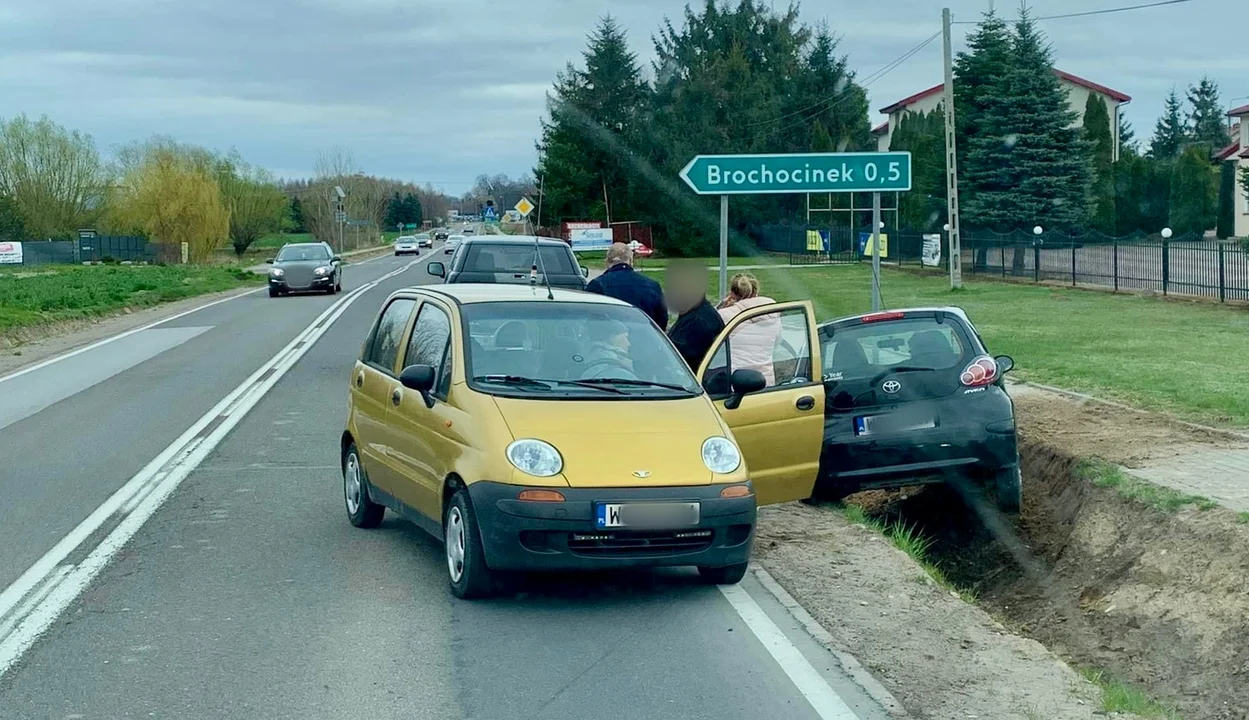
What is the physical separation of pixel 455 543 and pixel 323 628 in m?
0.84

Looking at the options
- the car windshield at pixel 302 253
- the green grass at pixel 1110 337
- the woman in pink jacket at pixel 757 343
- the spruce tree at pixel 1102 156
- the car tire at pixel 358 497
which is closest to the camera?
the car tire at pixel 358 497

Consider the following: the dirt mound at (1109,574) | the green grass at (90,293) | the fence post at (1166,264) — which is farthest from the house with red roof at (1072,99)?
the dirt mound at (1109,574)

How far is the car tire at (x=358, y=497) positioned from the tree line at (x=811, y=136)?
3794 centimetres

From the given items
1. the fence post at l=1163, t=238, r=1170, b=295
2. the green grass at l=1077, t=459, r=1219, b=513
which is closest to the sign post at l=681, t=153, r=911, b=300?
the green grass at l=1077, t=459, r=1219, b=513

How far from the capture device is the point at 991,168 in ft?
151

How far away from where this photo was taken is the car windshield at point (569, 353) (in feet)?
24.2

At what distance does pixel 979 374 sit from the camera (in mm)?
9555

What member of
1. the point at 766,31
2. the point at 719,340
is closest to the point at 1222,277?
the point at 719,340

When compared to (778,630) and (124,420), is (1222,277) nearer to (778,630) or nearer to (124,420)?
(124,420)

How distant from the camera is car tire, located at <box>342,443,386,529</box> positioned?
8.77 m

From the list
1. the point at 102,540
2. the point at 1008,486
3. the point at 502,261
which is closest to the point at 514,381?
the point at 102,540

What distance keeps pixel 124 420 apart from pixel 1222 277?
65.9 feet

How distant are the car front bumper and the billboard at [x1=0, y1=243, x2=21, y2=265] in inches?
3121

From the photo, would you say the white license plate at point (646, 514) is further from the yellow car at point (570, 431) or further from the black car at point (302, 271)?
the black car at point (302, 271)
